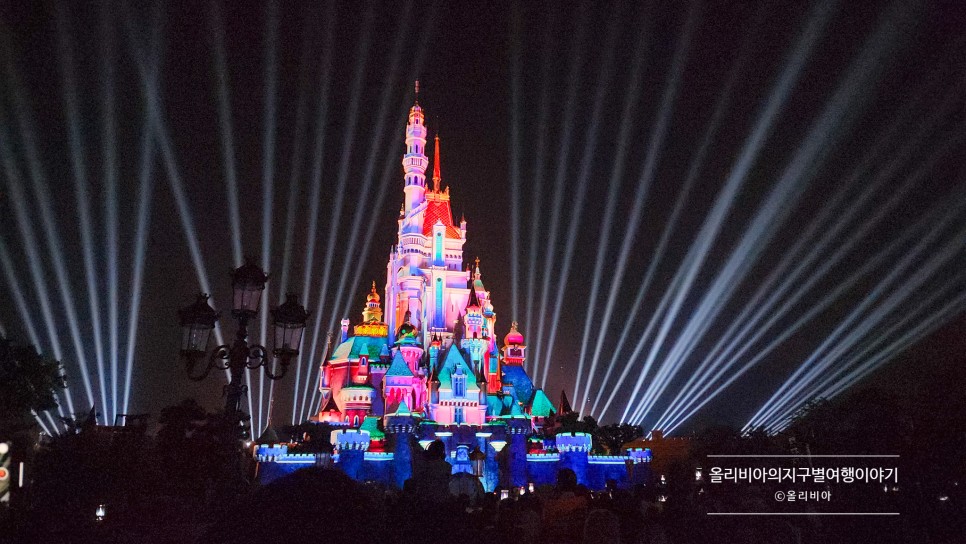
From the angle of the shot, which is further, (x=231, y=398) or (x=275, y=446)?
(x=275, y=446)

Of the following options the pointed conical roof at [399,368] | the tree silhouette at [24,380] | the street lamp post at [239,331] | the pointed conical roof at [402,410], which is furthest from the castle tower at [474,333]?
the street lamp post at [239,331]

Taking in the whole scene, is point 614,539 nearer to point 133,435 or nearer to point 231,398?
point 231,398

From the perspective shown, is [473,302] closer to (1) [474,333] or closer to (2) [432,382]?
(1) [474,333]

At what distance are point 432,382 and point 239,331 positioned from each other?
45.5m

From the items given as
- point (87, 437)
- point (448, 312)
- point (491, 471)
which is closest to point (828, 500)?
point (87, 437)

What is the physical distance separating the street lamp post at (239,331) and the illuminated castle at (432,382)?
3632cm

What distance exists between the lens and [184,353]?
11.1 m

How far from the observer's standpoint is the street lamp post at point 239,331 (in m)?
11.1

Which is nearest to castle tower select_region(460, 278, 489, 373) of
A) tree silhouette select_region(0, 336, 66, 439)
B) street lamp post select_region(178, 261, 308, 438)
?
tree silhouette select_region(0, 336, 66, 439)

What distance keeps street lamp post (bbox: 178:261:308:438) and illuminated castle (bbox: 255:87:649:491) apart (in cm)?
3632

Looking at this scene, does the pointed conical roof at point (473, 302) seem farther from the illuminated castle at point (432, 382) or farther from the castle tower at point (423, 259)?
the castle tower at point (423, 259)

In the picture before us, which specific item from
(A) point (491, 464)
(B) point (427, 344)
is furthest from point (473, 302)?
(A) point (491, 464)

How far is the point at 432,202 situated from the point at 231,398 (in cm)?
6102

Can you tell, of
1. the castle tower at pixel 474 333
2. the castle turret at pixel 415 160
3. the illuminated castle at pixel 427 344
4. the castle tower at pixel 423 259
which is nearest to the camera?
the illuminated castle at pixel 427 344
